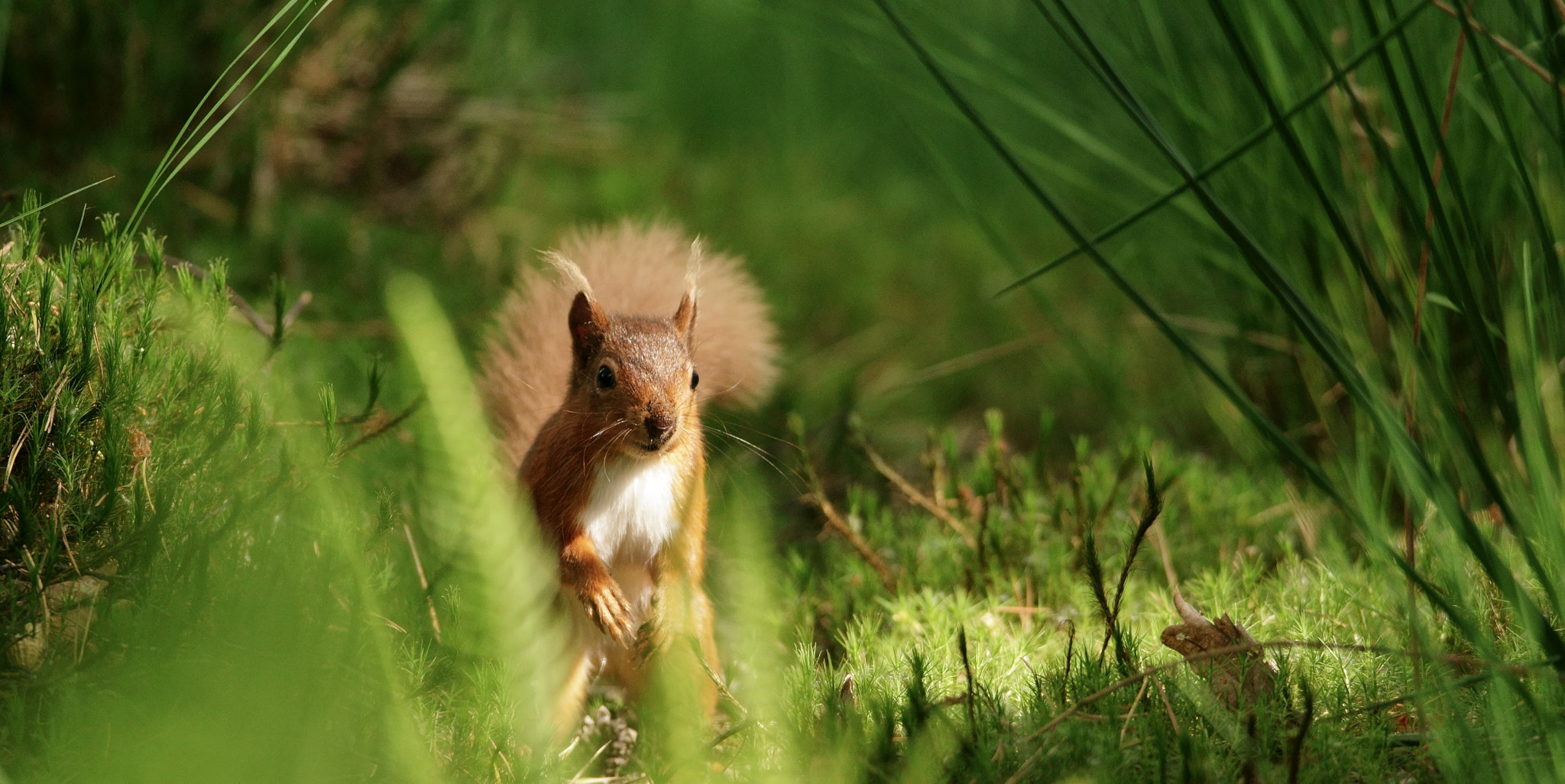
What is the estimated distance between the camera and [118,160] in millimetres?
2889

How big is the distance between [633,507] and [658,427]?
0.66 ft

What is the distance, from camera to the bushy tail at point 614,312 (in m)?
2.54

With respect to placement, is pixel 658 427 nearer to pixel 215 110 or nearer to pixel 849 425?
pixel 849 425

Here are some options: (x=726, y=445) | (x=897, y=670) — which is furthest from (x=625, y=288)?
(x=897, y=670)

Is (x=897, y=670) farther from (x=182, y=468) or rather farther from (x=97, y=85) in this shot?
(x=97, y=85)

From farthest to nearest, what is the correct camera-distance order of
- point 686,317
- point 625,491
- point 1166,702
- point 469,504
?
1. point 686,317
2. point 625,491
3. point 1166,702
4. point 469,504

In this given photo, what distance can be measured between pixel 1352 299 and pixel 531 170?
10.4 feet

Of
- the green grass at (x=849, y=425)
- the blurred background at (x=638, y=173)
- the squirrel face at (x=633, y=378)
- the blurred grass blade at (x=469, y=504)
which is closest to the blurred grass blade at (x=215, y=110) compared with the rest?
the green grass at (x=849, y=425)

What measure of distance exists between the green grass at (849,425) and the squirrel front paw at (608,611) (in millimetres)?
121

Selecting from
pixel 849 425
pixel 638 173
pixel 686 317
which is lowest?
pixel 849 425

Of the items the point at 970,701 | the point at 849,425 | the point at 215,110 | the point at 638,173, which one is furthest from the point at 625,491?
the point at 638,173

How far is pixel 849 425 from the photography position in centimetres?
244

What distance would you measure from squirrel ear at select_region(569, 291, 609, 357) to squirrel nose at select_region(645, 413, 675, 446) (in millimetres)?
233

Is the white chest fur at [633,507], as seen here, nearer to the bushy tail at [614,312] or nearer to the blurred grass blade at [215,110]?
the bushy tail at [614,312]
